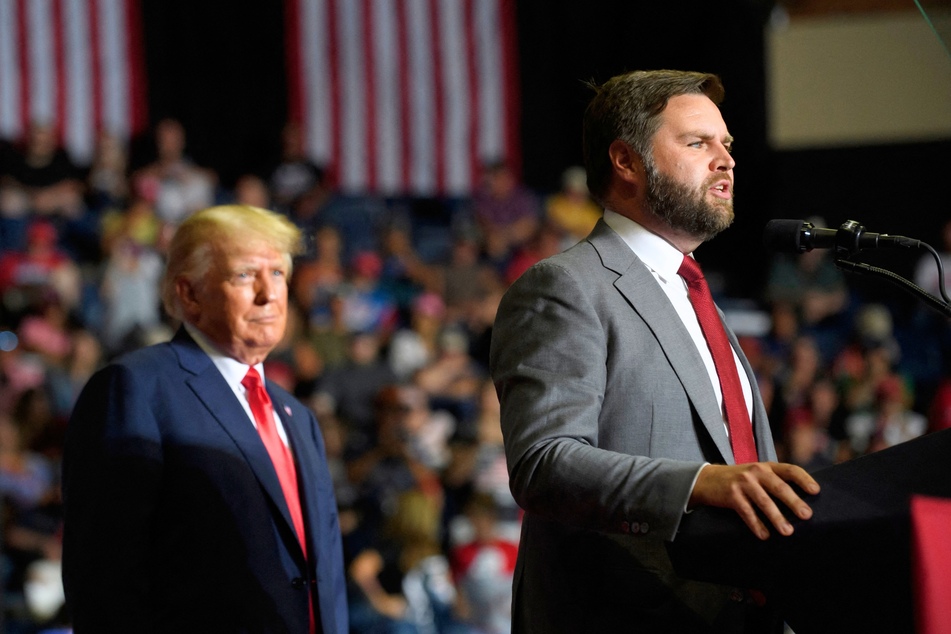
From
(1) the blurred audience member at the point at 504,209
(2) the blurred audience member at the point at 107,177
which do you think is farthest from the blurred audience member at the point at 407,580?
(1) the blurred audience member at the point at 504,209

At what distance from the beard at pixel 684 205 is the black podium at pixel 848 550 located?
1.93ft

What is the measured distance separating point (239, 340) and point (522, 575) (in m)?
0.94

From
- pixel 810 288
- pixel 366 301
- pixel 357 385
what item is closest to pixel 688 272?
pixel 357 385

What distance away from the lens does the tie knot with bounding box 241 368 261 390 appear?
258 centimetres

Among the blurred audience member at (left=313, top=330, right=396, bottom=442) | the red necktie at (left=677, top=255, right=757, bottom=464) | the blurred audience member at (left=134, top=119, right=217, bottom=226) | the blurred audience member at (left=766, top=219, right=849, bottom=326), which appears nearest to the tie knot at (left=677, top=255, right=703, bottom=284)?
the red necktie at (left=677, top=255, right=757, bottom=464)

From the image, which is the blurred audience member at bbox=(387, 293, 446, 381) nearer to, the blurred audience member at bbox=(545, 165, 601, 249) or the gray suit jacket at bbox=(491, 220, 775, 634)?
the blurred audience member at bbox=(545, 165, 601, 249)

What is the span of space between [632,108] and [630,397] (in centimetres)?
50

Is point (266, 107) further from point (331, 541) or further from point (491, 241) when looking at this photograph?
point (331, 541)

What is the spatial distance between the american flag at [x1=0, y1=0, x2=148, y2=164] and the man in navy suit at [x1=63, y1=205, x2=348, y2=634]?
612cm

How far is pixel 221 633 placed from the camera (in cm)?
228

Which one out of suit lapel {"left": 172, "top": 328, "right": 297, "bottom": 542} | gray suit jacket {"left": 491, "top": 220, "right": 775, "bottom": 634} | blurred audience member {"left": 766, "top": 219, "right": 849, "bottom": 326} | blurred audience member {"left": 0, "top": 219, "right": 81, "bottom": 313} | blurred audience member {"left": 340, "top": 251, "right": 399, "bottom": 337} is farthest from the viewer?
blurred audience member {"left": 766, "top": 219, "right": 849, "bottom": 326}

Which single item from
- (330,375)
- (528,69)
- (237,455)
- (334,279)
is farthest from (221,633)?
(528,69)

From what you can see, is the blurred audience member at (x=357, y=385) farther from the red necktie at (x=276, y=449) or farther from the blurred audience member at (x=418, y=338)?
the red necktie at (x=276, y=449)

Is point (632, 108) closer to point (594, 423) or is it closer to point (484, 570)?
point (594, 423)
